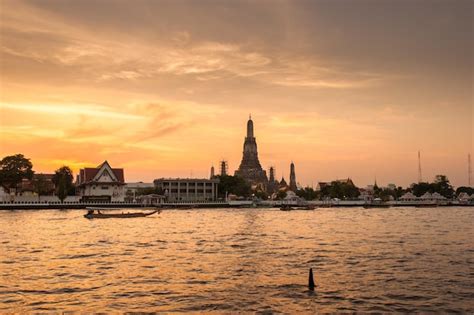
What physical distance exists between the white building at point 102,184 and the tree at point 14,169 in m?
17.0

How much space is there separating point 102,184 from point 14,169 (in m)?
25.9

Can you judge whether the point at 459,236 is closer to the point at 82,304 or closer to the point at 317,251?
the point at 317,251

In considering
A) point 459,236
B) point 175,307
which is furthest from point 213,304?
point 459,236

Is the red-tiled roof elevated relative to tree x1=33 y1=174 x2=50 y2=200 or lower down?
elevated

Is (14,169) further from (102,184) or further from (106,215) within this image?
(106,215)

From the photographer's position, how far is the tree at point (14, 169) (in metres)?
143

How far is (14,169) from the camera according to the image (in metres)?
144

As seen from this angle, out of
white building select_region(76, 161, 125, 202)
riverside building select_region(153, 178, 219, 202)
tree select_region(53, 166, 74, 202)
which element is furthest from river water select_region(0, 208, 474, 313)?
riverside building select_region(153, 178, 219, 202)

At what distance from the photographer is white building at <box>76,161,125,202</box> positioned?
14912 centimetres

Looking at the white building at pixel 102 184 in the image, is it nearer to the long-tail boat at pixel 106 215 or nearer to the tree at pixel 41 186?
the tree at pixel 41 186

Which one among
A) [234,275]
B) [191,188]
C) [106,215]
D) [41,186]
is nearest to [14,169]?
[41,186]

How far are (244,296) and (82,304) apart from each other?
7.88 meters

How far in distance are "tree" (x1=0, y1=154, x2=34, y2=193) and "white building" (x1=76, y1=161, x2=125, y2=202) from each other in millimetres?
16990

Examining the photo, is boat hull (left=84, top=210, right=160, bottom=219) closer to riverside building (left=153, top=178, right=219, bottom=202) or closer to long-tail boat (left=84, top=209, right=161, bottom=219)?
long-tail boat (left=84, top=209, right=161, bottom=219)
